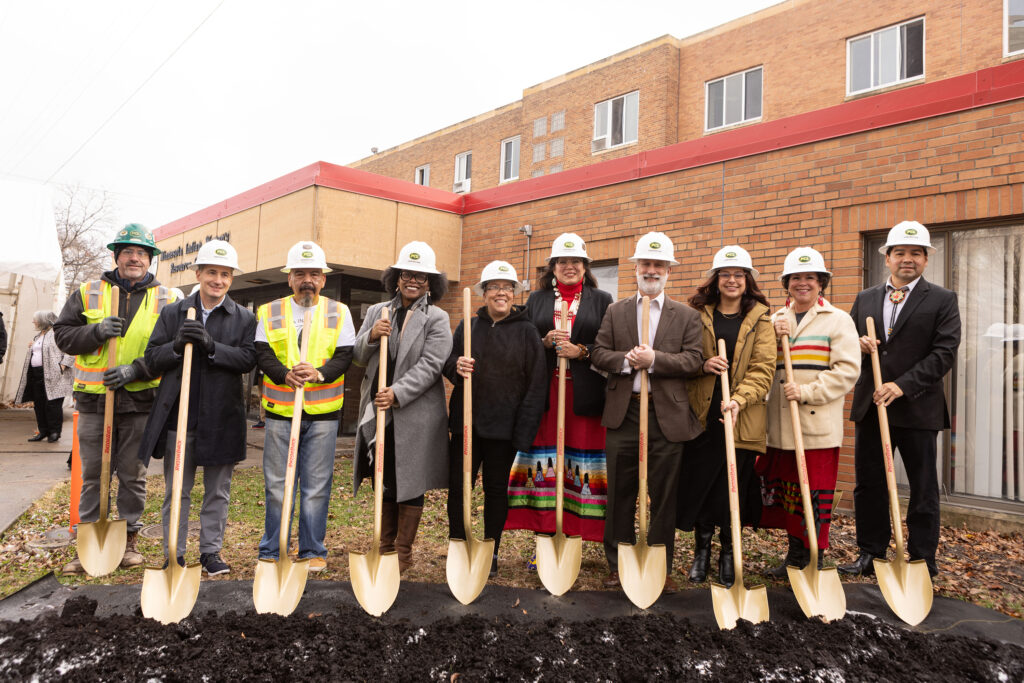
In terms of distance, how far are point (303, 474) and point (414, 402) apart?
2.66 ft

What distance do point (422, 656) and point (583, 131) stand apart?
66.0ft

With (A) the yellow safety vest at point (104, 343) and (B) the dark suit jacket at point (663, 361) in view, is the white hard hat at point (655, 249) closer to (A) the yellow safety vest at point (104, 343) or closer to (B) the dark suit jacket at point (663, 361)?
(B) the dark suit jacket at point (663, 361)

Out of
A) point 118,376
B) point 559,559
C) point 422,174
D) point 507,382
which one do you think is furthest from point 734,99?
point 118,376

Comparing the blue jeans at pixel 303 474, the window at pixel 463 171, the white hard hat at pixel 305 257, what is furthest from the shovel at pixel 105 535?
the window at pixel 463 171

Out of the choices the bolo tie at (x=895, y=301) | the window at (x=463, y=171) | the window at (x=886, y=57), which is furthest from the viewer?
the window at (x=463, y=171)

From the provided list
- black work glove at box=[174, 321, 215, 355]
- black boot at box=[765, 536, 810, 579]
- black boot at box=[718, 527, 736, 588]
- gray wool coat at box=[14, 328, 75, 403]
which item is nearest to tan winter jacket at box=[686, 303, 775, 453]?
black boot at box=[718, 527, 736, 588]

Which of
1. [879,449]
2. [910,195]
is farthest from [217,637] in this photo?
[910,195]

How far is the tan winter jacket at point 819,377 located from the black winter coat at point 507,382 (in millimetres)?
1556

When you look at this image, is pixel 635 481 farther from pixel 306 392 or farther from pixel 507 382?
pixel 306 392

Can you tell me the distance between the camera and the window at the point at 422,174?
28.0 m

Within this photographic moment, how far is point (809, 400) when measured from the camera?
399 cm

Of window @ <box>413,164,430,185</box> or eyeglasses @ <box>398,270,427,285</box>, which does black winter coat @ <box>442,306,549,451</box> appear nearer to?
eyeglasses @ <box>398,270,427,285</box>

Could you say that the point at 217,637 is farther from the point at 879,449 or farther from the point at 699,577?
the point at 879,449

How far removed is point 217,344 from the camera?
3.90 meters
